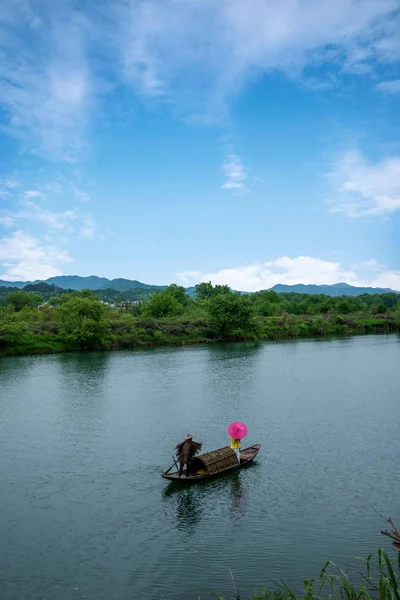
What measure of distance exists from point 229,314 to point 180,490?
77415mm

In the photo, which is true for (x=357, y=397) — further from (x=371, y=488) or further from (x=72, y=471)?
(x=72, y=471)

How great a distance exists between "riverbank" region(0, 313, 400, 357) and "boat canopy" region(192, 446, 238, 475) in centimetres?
6058

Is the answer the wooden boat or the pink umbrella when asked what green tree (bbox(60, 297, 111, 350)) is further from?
the wooden boat

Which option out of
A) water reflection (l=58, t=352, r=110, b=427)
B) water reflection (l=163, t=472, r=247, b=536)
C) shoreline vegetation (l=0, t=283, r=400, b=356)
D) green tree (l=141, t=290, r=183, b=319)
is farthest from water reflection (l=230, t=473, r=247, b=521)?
green tree (l=141, t=290, r=183, b=319)

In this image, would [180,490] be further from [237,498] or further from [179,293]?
[179,293]

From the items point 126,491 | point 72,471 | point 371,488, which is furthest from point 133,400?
point 371,488

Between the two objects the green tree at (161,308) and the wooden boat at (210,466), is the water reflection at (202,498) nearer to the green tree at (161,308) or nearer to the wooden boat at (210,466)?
the wooden boat at (210,466)

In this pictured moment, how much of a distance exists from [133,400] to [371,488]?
24195 millimetres

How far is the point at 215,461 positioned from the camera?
22297 mm

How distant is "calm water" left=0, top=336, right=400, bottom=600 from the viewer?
14961mm

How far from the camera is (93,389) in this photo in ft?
152

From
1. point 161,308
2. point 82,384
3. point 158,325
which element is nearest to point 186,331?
point 158,325

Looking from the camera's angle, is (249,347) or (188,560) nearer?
(188,560)

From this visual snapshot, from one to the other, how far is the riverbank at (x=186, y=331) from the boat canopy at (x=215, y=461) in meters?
60.6
